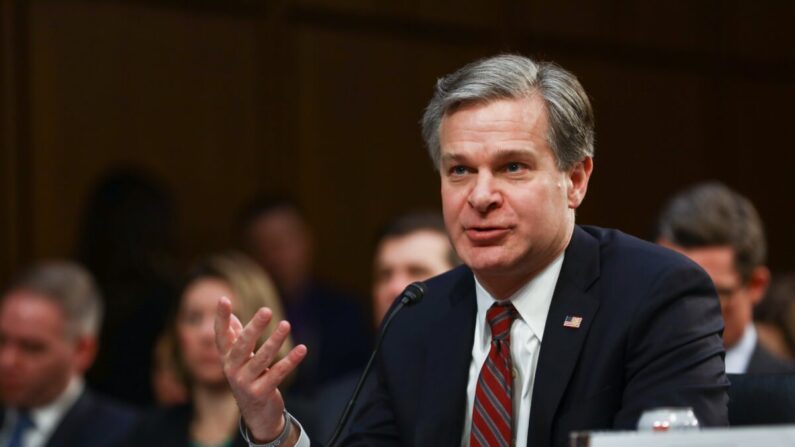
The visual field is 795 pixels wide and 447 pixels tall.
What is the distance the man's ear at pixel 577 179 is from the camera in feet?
9.09

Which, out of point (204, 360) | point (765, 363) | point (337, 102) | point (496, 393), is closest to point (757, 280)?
point (765, 363)

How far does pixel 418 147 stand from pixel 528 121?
485 centimetres

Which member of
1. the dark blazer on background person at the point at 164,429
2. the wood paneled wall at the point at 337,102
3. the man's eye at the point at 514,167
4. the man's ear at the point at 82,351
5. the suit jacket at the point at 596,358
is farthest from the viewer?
the wood paneled wall at the point at 337,102

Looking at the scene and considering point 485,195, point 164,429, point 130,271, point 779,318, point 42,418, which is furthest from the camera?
point 779,318

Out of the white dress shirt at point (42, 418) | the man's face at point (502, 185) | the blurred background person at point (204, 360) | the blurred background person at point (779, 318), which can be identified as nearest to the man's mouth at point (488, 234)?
the man's face at point (502, 185)

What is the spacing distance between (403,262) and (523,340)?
185cm

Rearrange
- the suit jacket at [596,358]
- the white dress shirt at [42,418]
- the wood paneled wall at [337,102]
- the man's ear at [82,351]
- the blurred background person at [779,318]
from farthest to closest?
the wood paneled wall at [337,102] < the blurred background person at [779,318] < the man's ear at [82,351] < the white dress shirt at [42,418] < the suit jacket at [596,358]

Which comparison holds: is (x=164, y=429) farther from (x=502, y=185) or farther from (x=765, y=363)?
(x=502, y=185)

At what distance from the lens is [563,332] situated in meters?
2.69

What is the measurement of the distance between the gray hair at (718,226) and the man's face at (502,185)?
172cm

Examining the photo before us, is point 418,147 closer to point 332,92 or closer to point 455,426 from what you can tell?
point 332,92

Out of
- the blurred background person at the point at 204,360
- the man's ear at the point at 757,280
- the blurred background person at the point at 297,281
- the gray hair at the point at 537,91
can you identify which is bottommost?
the blurred background person at the point at 297,281

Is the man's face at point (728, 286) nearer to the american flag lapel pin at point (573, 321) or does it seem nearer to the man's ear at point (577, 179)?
the man's ear at point (577, 179)

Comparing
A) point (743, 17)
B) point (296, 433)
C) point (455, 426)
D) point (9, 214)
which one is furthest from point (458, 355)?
point (743, 17)
